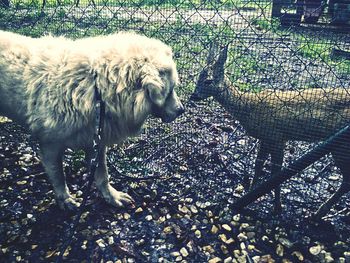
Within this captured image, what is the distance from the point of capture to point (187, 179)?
3604 mm

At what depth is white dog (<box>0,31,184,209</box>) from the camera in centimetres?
263

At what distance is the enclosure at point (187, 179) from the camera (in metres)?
2.85

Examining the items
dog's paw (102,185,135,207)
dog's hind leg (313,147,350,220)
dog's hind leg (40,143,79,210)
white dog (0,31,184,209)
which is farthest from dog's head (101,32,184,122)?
dog's hind leg (313,147,350,220)

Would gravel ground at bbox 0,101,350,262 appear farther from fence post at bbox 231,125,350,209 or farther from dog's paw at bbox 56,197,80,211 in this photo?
fence post at bbox 231,125,350,209

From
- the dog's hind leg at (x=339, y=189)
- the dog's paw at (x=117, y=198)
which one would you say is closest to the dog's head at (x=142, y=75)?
the dog's paw at (x=117, y=198)

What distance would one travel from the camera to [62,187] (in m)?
3.16

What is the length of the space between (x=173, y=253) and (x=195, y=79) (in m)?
2.05

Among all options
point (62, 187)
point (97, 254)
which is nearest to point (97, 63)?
point (62, 187)

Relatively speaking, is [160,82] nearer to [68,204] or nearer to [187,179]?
[187,179]

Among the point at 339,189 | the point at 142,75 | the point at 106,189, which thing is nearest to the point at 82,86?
the point at 142,75

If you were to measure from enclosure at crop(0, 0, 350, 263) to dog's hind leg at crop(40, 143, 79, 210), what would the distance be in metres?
0.12

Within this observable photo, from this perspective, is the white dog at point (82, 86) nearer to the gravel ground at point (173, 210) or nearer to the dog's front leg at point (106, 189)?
the dog's front leg at point (106, 189)

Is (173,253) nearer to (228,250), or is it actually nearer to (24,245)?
(228,250)

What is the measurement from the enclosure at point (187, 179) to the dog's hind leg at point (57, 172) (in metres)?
0.12
